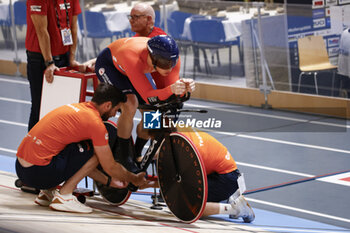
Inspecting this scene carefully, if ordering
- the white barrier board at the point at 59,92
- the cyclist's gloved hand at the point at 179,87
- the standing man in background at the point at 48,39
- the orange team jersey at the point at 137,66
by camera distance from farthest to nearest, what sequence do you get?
the standing man in background at the point at 48,39 → the white barrier board at the point at 59,92 → the orange team jersey at the point at 137,66 → the cyclist's gloved hand at the point at 179,87

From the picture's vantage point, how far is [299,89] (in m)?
9.70

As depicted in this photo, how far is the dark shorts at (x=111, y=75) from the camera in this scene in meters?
5.32

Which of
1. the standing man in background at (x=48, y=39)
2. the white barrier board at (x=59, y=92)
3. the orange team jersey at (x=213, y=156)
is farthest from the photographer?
the standing man in background at (x=48, y=39)

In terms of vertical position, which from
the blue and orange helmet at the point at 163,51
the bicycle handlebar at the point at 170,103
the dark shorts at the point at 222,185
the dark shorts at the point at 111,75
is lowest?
the dark shorts at the point at 222,185

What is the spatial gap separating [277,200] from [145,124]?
169 centimetres

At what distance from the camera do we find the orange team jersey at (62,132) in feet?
16.1

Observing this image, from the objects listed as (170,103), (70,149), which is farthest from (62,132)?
(170,103)

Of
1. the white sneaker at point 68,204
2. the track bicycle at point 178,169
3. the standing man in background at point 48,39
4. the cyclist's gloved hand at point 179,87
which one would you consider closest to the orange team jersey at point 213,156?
the track bicycle at point 178,169

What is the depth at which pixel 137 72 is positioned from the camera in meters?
4.91

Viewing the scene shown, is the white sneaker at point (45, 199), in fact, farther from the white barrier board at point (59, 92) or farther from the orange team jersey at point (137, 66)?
the orange team jersey at point (137, 66)

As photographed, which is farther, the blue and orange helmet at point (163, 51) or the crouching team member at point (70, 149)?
the crouching team member at point (70, 149)

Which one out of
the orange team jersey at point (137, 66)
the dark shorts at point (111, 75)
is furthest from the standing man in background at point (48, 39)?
the orange team jersey at point (137, 66)

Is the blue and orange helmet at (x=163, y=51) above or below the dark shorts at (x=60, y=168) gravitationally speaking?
above

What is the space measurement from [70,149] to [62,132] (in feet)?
0.57
